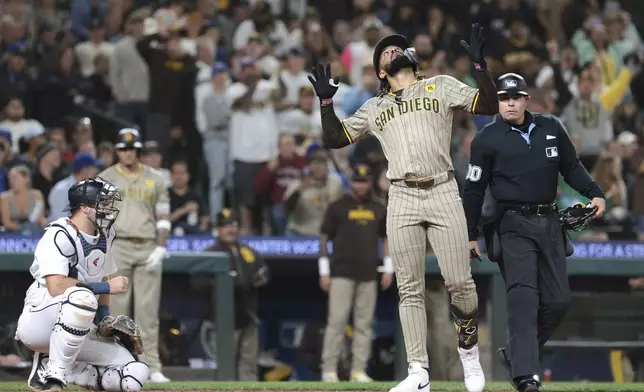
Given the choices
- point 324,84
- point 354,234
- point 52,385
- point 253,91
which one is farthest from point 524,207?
point 253,91

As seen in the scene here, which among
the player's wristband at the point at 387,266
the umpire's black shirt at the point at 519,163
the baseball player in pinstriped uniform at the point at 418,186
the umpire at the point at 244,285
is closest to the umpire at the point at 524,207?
the umpire's black shirt at the point at 519,163

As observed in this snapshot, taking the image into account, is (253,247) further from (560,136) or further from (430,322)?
(560,136)

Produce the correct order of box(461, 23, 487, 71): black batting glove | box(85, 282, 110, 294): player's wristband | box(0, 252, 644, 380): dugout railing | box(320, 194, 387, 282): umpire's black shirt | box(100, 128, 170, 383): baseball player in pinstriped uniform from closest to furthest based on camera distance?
box(461, 23, 487, 71): black batting glove
box(85, 282, 110, 294): player's wristband
box(100, 128, 170, 383): baseball player in pinstriped uniform
box(0, 252, 644, 380): dugout railing
box(320, 194, 387, 282): umpire's black shirt

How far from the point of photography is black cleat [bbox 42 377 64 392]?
301 inches

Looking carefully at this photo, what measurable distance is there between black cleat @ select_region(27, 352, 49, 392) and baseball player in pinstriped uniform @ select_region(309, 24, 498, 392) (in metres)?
2.10

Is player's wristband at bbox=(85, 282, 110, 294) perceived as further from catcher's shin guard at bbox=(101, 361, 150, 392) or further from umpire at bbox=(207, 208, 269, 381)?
umpire at bbox=(207, 208, 269, 381)

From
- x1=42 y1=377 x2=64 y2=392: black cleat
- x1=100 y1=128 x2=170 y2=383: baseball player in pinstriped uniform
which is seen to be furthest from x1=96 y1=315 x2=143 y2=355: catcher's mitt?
x1=100 y1=128 x2=170 y2=383: baseball player in pinstriped uniform

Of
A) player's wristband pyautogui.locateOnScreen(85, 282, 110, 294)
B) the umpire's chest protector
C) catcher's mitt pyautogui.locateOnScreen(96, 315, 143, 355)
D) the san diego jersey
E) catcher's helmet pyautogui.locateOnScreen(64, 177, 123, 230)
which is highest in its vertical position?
the umpire's chest protector

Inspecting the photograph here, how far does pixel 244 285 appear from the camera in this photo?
12.6 meters

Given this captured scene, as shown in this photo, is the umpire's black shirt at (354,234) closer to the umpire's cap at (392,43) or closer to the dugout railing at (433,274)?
the dugout railing at (433,274)

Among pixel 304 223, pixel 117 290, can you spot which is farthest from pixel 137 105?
pixel 117 290

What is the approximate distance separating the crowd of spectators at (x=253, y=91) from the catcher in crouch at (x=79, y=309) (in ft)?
14.4

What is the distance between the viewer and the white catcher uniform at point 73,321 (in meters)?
7.64

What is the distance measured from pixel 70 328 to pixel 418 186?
2.19m
